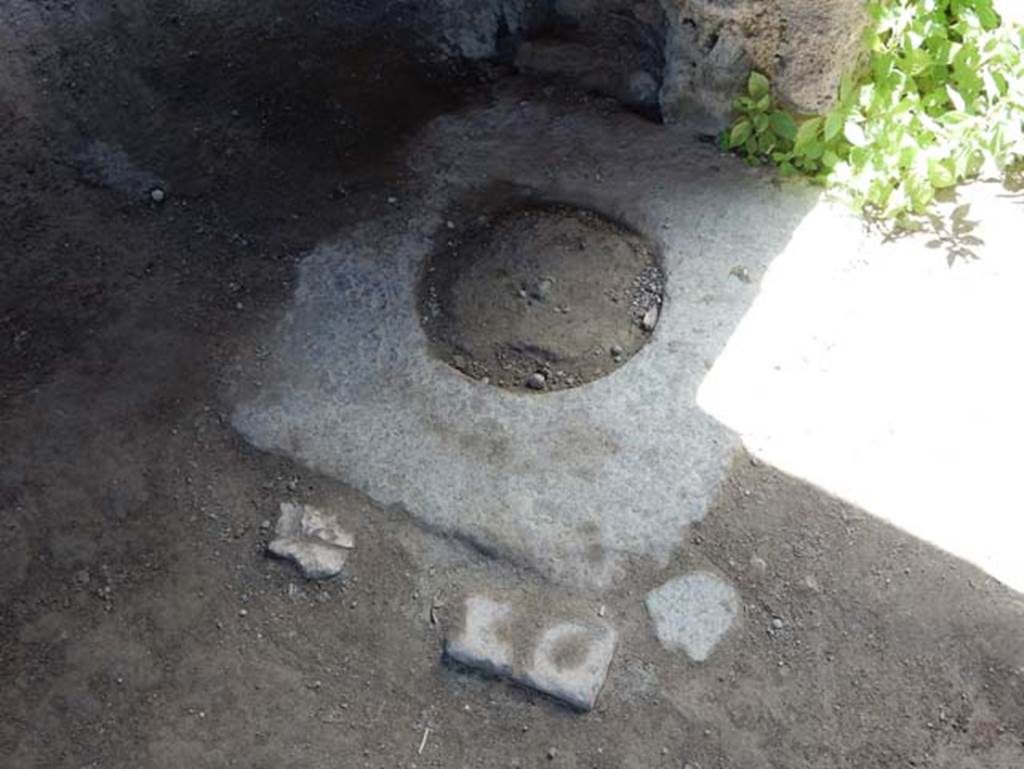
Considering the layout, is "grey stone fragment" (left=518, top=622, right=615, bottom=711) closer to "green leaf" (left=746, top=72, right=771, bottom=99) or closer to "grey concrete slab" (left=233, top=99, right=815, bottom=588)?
"grey concrete slab" (left=233, top=99, right=815, bottom=588)

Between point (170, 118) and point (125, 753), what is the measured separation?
273cm

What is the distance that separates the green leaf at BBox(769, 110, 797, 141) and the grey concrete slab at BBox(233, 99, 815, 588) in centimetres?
20

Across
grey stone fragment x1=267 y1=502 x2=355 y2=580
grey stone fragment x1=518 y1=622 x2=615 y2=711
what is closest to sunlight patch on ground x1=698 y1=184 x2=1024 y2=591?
grey stone fragment x1=518 y1=622 x2=615 y2=711

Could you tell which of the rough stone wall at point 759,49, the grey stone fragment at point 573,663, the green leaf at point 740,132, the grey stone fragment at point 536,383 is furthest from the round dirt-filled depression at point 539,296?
the grey stone fragment at point 573,663

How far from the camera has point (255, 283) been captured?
4.44m

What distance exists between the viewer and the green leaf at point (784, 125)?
182 inches

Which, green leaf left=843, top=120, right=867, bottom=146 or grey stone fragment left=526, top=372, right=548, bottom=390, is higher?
green leaf left=843, top=120, right=867, bottom=146

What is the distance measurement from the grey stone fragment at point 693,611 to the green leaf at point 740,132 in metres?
1.89

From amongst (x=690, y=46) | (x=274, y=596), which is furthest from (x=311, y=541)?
(x=690, y=46)

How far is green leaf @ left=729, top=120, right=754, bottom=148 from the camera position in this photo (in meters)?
4.68

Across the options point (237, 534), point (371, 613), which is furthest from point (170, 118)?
point (371, 613)

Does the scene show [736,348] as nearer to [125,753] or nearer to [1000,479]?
[1000,479]

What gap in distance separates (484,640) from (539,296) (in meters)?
1.40

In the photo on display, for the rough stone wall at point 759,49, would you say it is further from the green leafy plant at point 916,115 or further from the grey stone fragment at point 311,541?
the grey stone fragment at point 311,541
